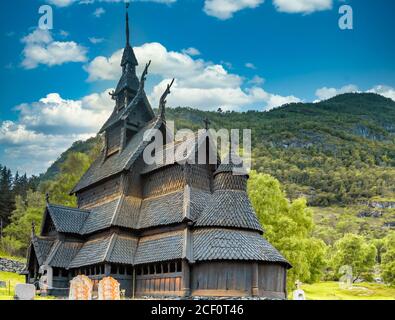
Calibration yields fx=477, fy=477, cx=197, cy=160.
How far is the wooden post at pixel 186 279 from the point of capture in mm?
27656

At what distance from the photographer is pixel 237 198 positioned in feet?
102

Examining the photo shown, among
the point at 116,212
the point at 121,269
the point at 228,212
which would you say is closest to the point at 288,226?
the point at 228,212

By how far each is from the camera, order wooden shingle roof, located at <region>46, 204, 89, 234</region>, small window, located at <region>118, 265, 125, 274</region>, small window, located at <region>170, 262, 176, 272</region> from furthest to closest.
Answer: wooden shingle roof, located at <region>46, 204, 89, 234</region>, small window, located at <region>118, 265, 125, 274</region>, small window, located at <region>170, 262, 176, 272</region>

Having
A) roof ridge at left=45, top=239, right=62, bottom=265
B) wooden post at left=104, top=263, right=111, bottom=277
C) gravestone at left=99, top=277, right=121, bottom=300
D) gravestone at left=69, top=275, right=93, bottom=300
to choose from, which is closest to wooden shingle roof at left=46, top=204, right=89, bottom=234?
roof ridge at left=45, top=239, right=62, bottom=265

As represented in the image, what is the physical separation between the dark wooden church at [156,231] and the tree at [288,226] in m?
9.84

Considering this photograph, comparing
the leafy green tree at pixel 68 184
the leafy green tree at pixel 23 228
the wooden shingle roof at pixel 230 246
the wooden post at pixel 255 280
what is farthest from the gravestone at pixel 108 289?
the leafy green tree at pixel 23 228

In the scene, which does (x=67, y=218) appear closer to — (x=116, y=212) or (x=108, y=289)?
(x=116, y=212)

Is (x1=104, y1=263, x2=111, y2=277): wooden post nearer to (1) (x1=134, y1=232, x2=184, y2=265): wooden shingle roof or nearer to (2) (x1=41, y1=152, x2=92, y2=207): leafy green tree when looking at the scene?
(1) (x1=134, y1=232, x2=184, y2=265): wooden shingle roof

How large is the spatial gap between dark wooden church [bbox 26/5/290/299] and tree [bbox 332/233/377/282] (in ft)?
194

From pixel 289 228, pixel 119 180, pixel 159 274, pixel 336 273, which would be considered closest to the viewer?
pixel 159 274

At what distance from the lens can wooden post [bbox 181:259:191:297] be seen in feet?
90.7
